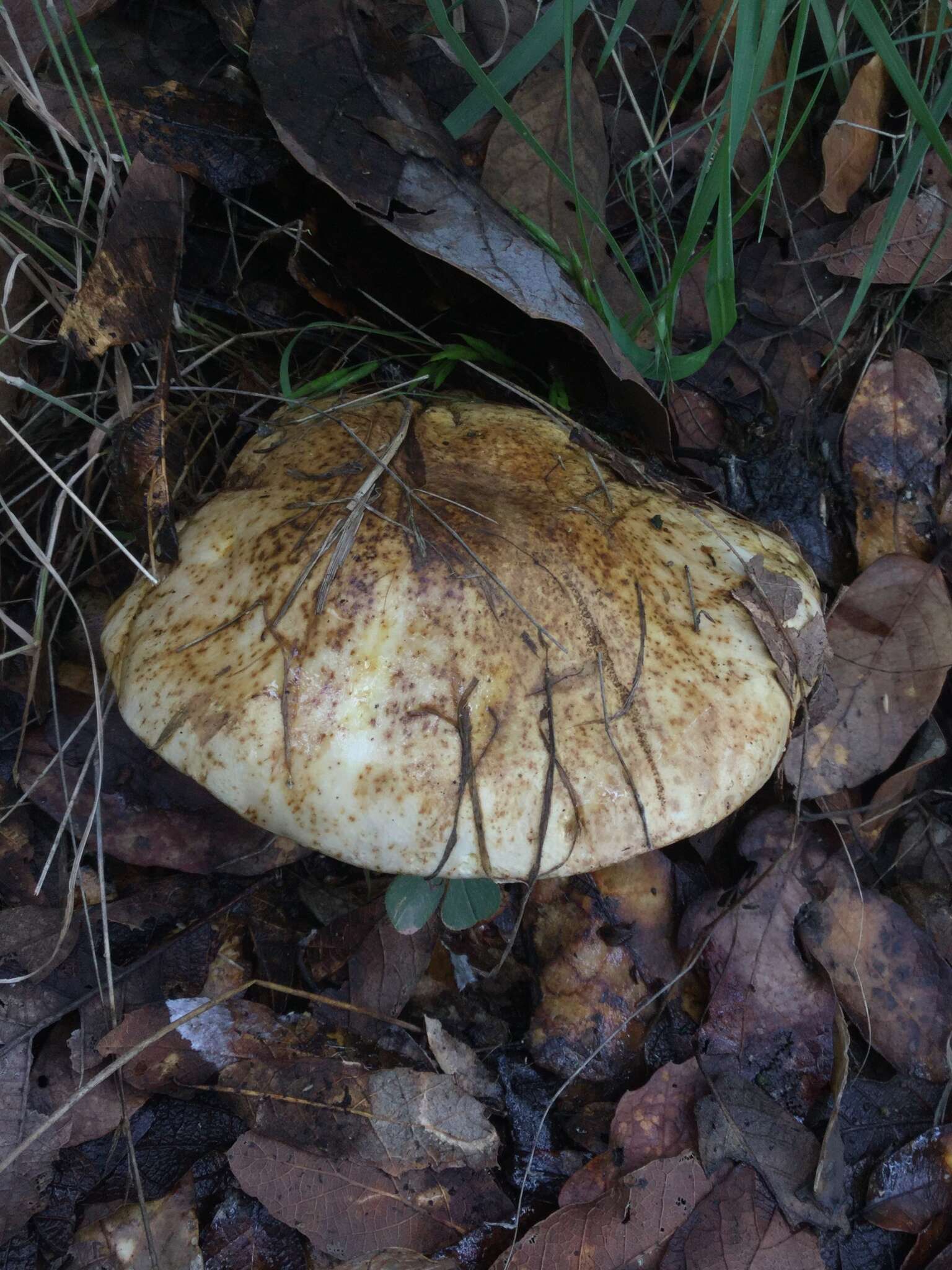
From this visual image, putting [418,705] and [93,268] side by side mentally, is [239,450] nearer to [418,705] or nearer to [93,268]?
[93,268]

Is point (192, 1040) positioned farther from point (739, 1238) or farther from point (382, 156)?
point (382, 156)

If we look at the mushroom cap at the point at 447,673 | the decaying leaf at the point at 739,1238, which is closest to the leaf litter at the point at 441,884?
the decaying leaf at the point at 739,1238

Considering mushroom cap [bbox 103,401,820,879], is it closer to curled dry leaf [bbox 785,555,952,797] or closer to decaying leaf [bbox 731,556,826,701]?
decaying leaf [bbox 731,556,826,701]

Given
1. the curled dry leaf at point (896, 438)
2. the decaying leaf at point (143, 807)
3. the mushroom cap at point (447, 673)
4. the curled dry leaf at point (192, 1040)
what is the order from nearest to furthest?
the mushroom cap at point (447, 673), the curled dry leaf at point (192, 1040), the decaying leaf at point (143, 807), the curled dry leaf at point (896, 438)

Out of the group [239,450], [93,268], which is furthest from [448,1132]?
[93,268]

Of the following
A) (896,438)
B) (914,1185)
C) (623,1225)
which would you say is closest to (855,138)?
(896,438)

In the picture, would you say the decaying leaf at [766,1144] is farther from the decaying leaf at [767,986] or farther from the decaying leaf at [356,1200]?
the decaying leaf at [356,1200]
